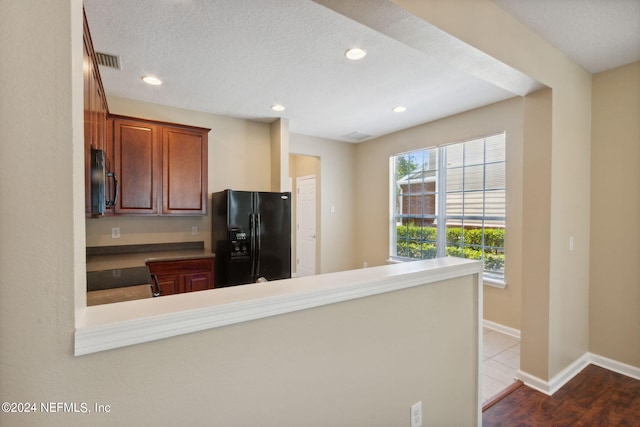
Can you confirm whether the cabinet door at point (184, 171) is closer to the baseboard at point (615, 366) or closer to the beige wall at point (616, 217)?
the beige wall at point (616, 217)

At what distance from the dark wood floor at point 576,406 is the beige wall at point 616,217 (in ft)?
1.24

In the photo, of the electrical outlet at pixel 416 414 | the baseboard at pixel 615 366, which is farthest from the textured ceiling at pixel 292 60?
the baseboard at pixel 615 366

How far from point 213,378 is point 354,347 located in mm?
583

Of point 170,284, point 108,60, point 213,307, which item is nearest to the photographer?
point 213,307

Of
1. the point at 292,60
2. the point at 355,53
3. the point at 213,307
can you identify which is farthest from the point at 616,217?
the point at 213,307

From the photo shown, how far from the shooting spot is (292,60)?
244cm

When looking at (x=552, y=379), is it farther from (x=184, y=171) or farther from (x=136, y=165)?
(x=136, y=165)

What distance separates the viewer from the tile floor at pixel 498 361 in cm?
234

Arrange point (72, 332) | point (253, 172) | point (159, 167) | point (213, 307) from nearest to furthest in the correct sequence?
point (72, 332)
point (213, 307)
point (159, 167)
point (253, 172)

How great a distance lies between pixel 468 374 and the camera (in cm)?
172

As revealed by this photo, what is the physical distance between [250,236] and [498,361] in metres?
2.87

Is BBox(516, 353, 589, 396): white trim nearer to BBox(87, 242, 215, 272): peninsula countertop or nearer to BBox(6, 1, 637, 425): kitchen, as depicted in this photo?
BBox(6, 1, 637, 425): kitchen

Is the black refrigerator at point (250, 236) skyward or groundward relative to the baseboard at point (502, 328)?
skyward

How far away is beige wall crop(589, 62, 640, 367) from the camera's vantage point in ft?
7.87
